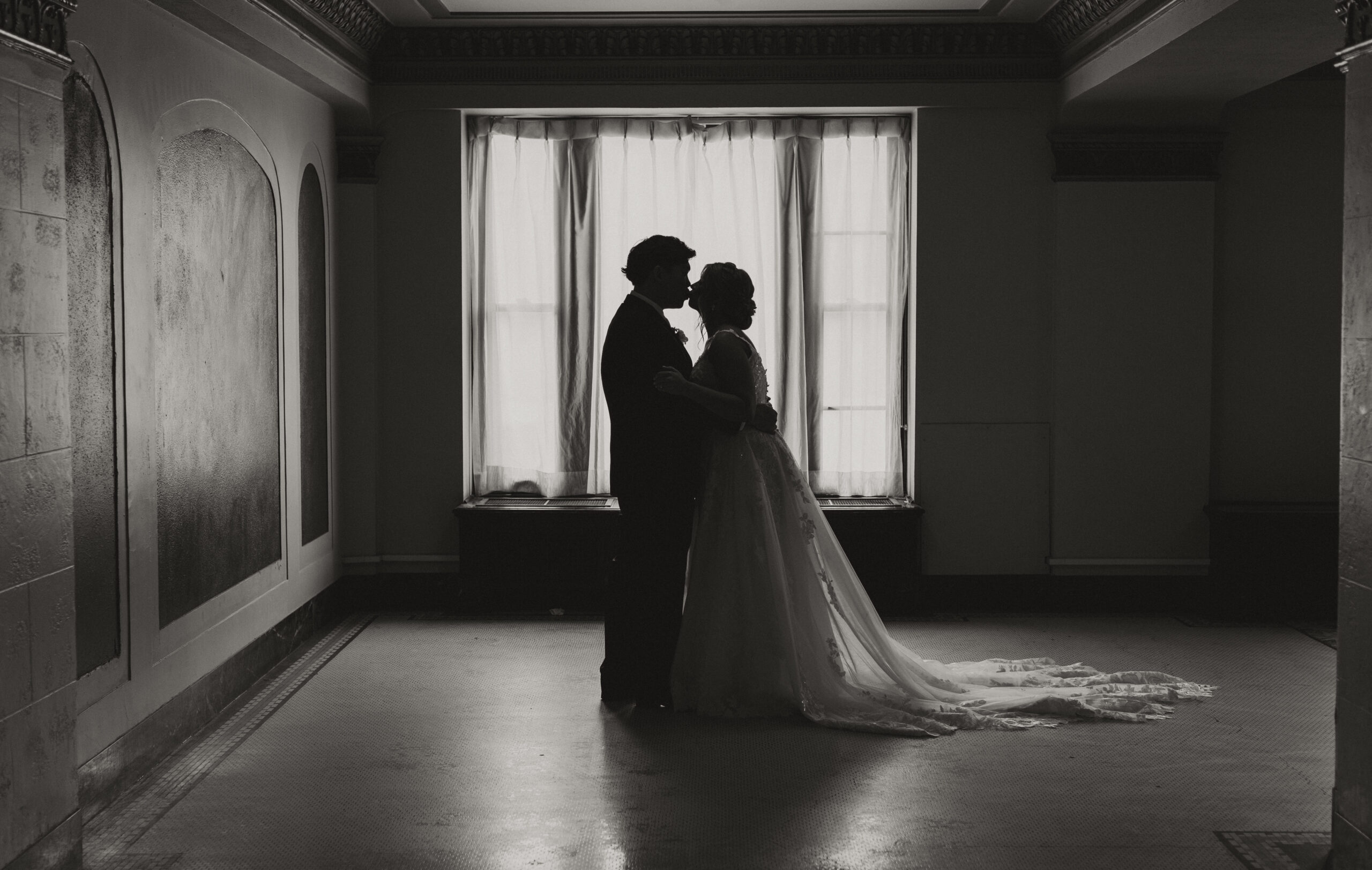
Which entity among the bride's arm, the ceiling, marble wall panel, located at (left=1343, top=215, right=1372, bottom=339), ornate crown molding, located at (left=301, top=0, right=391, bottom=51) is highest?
the ceiling

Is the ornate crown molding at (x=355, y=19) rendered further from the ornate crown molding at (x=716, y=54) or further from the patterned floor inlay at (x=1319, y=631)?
the patterned floor inlay at (x=1319, y=631)

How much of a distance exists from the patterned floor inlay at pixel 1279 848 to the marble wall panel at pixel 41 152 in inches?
138

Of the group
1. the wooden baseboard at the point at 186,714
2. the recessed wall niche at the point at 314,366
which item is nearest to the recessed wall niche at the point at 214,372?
the wooden baseboard at the point at 186,714

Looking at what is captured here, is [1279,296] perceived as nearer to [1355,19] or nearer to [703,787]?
[1355,19]

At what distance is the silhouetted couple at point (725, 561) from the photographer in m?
4.70

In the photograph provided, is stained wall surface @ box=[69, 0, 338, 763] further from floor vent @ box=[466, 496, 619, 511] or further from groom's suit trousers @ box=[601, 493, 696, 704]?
groom's suit trousers @ box=[601, 493, 696, 704]

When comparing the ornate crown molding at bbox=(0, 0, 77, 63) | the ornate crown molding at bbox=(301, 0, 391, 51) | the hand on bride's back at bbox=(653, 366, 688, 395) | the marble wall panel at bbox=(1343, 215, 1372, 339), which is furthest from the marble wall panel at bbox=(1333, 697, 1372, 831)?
the ornate crown molding at bbox=(301, 0, 391, 51)

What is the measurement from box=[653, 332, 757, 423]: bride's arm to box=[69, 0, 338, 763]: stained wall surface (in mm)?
1689

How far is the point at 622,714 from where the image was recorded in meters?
4.78

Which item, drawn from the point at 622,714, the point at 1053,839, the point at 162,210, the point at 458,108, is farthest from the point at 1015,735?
the point at 458,108

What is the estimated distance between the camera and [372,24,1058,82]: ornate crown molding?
21.4ft

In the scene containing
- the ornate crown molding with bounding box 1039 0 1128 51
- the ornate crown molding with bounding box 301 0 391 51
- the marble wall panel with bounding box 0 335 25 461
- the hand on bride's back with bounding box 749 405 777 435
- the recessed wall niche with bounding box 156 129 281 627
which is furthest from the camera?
the ornate crown molding with bounding box 1039 0 1128 51

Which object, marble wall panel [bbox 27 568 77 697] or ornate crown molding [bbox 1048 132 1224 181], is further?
ornate crown molding [bbox 1048 132 1224 181]

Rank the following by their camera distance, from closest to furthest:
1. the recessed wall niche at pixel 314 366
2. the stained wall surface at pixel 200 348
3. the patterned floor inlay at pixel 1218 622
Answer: the stained wall surface at pixel 200 348
the recessed wall niche at pixel 314 366
the patterned floor inlay at pixel 1218 622
